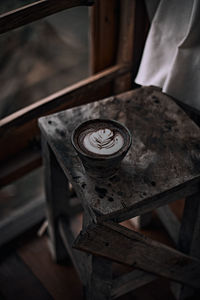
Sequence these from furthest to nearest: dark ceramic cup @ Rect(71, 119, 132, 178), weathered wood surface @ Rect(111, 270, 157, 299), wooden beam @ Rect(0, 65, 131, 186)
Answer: wooden beam @ Rect(0, 65, 131, 186), weathered wood surface @ Rect(111, 270, 157, 299), dark ceramic cup @ Rect(71, 119, 132, 178)

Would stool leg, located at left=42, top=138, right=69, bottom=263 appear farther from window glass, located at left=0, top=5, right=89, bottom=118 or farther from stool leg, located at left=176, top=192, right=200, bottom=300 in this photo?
stool leg, located at left=176, top=192, right=200, bottom=300

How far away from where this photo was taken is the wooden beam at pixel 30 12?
4.06 ft

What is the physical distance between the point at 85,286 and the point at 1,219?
75 cm

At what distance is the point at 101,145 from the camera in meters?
1.09

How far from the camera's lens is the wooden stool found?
109 cm

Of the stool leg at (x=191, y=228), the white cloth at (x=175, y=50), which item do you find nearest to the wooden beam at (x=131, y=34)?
the white cloth at (x=175, y=50)

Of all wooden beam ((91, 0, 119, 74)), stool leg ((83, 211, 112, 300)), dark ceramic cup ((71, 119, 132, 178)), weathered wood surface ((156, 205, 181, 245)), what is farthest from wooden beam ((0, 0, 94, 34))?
weathered wood surface ((156, 205, 181, 245))

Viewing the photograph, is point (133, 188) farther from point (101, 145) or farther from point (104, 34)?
point (104, 34)

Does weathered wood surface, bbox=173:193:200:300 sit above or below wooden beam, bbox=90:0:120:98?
below

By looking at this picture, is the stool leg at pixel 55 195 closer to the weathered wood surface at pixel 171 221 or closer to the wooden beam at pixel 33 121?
the wooden beam at pixel 33 121

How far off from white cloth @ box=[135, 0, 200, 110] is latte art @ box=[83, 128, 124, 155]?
41 centimetres

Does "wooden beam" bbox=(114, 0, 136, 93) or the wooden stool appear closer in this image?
the wooden stool

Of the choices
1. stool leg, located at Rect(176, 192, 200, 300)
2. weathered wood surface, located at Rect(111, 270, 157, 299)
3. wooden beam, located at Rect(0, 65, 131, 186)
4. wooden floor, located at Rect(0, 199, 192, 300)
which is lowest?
wooden floor, located at Rect(0, 199, 192, 300)

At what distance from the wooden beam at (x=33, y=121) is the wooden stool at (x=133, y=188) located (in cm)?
23
